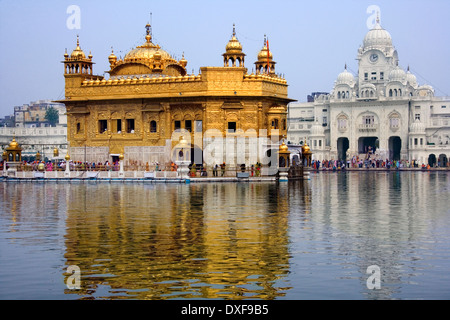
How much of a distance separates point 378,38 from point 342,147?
1376 centimetres

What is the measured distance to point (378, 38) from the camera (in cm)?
8725

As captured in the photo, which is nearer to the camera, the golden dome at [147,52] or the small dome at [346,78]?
the golden dome at [147,52]

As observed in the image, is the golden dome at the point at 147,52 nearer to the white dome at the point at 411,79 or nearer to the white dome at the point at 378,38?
the white dome at the point at 378,38

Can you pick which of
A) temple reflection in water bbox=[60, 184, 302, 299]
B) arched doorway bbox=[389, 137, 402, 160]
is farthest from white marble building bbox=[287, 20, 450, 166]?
temple reflection in water bbox=[60, 184, 302, 299]

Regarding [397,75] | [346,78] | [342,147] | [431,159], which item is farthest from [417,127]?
[346,78]

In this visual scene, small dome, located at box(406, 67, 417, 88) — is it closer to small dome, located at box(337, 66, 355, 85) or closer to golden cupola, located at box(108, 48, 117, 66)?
small dome, located at box(337, 66, 355, 85)

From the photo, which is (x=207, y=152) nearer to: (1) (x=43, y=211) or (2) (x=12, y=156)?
(2) (x=12, y=156)

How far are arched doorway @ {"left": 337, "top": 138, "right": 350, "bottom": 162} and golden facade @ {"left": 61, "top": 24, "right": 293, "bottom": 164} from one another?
3636 centimetres

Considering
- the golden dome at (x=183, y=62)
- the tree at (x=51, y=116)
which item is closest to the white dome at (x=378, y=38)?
the golden dome at (x=183, y=62)

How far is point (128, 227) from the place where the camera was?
1667 centimetres

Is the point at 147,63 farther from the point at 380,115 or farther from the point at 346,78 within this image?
the point at 346,78

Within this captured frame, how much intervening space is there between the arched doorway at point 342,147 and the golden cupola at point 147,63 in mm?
37440

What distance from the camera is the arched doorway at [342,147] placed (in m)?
84.2

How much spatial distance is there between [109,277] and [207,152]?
33.2m
